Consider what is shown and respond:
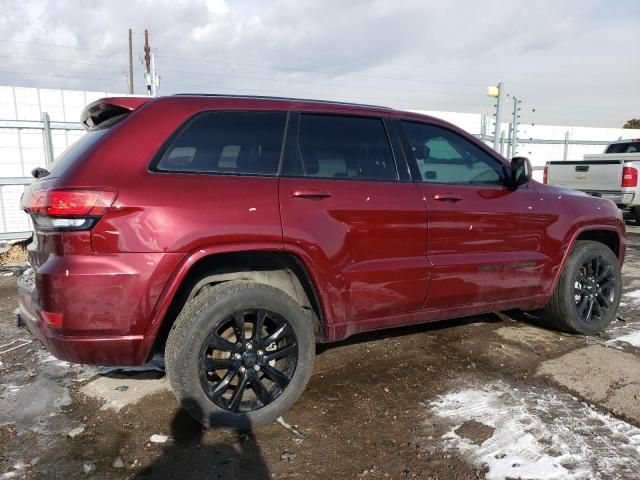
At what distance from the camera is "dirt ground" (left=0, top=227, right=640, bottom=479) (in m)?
2.50

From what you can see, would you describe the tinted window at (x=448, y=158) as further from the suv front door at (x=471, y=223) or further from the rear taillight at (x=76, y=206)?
the rear taillight at (x=76, y=206)

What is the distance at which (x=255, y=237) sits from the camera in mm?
2707

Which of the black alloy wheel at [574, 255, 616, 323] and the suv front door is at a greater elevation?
the suv front door

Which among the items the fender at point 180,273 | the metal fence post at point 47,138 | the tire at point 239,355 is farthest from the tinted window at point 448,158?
the metal fence post at point 47,138

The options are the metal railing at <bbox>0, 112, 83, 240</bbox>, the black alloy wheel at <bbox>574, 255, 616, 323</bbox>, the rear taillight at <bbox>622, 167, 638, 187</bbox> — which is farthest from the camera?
the rear taillight at <bbox>622, 167, 638, 187</bbox>

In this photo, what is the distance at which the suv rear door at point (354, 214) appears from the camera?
2893 millimetres

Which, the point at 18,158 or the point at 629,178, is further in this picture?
the point at 629,178

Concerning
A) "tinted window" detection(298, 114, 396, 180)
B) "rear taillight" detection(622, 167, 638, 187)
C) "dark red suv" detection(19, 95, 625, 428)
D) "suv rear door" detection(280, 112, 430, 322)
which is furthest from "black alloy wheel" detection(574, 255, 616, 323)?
"rear taillight" detection(622, 167, 638, 187)

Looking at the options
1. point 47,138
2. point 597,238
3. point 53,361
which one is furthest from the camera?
point 47,138

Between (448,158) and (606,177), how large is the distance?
8.54 metres

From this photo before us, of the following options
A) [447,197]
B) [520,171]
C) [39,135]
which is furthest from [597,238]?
[39,135]

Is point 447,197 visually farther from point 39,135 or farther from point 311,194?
point 39,135

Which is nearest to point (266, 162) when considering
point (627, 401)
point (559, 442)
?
point (559, 442)

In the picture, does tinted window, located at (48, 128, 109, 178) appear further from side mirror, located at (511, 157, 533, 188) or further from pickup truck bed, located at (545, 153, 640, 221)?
pickup truck bed, located at (545, 153, 640, 221)
